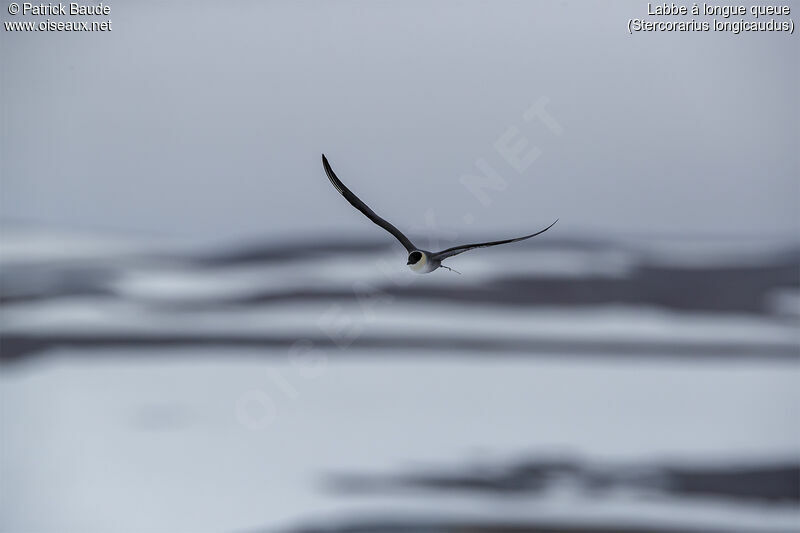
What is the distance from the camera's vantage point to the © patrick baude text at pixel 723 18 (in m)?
2.03

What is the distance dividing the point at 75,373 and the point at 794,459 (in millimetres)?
2204

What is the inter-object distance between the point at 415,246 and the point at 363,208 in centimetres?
20

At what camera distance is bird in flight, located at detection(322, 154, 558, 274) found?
201cm

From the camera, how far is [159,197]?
7.01ft

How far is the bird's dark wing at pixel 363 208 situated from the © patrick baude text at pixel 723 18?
0.97m

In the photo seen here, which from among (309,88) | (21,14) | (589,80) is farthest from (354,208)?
(21,14)

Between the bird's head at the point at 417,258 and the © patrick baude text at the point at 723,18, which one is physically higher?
the © patrick baude text at the point at 723,18

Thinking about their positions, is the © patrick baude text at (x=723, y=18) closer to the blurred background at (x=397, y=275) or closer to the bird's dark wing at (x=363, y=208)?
the blurred background at (x=397, y=275)
